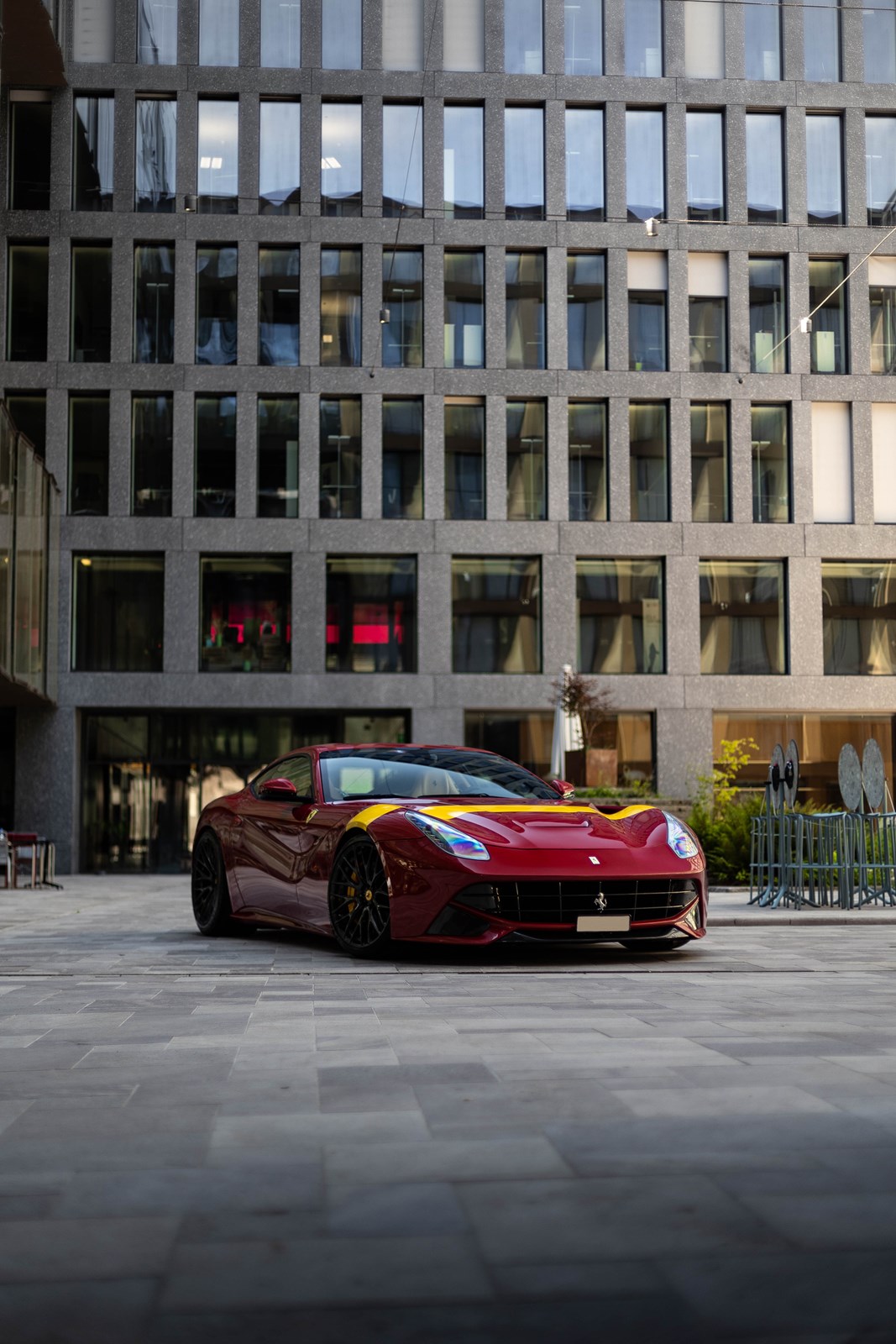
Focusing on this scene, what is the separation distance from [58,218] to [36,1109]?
101 ft

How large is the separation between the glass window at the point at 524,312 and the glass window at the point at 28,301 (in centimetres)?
977

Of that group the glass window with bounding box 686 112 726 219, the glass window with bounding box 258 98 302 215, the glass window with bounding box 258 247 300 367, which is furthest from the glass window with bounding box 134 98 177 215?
the glass window with bounding box 686 112 726 219

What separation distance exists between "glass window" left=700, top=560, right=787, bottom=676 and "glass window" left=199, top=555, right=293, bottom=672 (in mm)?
8867

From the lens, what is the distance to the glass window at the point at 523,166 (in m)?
33.0

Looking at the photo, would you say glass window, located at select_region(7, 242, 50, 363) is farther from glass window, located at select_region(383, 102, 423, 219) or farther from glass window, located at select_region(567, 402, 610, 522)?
glass window, located at select_region(567, 402, 610, 522)

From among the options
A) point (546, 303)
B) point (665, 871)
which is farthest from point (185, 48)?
point (665, 871)

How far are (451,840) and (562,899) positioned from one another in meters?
0.69

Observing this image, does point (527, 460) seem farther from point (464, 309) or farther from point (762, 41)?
point (762, 41)

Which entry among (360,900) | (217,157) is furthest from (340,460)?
(360,900)

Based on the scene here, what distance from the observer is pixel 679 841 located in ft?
29.2

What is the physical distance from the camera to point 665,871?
8.66 meters

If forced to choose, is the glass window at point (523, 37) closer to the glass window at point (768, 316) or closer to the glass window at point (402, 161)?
the glass window at point (402, 161)

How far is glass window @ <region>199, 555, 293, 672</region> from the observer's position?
104 ft

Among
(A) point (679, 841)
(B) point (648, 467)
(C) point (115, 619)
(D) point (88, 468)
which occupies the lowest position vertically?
(A) point (679, 841)
